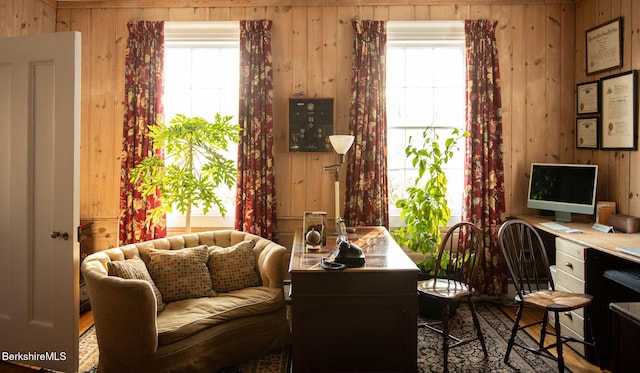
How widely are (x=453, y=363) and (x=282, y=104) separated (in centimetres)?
277

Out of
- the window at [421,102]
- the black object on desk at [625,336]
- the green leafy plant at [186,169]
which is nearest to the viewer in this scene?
the black object on desk at [625,336]

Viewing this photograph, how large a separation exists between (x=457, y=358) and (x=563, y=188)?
189 centimetres

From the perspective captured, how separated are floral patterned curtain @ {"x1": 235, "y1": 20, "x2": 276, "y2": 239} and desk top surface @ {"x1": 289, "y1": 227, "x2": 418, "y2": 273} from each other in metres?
0.62

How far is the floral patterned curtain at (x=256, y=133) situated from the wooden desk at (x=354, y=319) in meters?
1.71

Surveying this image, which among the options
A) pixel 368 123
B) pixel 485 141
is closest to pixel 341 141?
pixel 368 123

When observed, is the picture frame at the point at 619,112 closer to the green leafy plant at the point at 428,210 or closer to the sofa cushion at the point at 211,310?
the green leafy plant at the point at 428,210

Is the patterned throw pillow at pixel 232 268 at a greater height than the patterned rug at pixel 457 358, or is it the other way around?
the patterned throw pillow at pixel 232 268

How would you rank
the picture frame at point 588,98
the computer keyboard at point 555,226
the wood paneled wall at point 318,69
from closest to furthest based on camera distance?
the computer keyboard at point 555,226, the picture frame at point 588,98, the wood paneled wall at point 318,69

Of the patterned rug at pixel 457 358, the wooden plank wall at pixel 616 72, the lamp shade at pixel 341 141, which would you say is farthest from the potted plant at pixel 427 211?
the wooden plank wall at pixel 616 72

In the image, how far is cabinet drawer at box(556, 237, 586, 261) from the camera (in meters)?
3.20

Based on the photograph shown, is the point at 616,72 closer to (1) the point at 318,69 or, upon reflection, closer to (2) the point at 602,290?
(2) the point at 602,290

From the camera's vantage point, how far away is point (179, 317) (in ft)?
9.48

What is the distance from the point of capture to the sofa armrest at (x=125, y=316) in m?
2.62

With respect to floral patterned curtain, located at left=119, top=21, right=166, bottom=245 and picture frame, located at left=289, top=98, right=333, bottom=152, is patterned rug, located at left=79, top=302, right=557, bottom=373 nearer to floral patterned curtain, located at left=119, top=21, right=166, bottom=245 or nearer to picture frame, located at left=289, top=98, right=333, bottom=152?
floral patterned curtain, located at left=119, top=21, right=166, bottom=245
